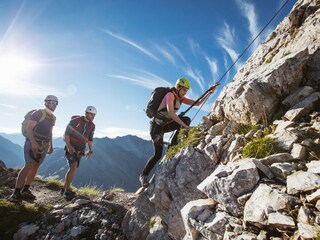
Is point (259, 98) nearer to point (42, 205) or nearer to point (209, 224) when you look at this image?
point (209, 224)

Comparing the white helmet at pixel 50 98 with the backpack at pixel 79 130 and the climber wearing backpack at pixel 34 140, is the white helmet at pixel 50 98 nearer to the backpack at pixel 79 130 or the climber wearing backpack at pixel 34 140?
the climber wearing backpack at pixel 34 140

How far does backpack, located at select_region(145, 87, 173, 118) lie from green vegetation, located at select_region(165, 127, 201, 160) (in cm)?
138

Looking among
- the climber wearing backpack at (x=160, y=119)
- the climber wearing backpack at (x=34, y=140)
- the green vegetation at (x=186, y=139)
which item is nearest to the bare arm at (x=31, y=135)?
the climber wearing backpack at (x=34, y=140)

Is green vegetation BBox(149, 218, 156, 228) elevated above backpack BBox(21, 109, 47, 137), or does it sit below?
below

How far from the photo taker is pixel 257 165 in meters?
4.41

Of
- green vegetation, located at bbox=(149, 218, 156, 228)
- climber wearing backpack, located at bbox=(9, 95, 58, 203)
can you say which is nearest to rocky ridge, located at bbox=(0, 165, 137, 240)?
climber wearing backpack, located at bbox=(9, 95, 58, 203)

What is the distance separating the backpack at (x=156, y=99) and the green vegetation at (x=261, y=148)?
455 cm

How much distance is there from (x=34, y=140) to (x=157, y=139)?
5.10 m

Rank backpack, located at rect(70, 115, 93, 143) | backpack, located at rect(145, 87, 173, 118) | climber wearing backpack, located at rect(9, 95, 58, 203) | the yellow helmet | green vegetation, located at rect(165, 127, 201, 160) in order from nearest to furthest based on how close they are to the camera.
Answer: green vegetation, located at rect(165, 127, 201, 160) < backpack, located at rect(145, 87, 173, 118) < the yellow helmet < climber wearing backpack, located at rect(9, 95, 58, 203) < backpack, located at rect(70, 115, 93, 143)

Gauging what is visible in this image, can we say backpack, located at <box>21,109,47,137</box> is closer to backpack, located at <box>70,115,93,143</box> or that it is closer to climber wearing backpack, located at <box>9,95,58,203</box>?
climber wearing backpack, located at <box>9,95,58,203</box>

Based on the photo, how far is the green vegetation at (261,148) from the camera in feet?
15.9

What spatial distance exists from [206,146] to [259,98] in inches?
83.7

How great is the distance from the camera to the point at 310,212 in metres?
3.22

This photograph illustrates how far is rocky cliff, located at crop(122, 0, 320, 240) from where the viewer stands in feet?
11.8
